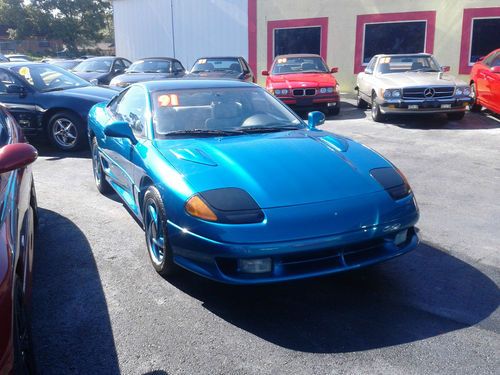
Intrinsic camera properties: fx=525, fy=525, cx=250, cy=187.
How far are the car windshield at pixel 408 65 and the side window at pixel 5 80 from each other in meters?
7.50

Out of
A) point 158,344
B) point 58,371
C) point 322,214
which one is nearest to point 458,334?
point 322,214

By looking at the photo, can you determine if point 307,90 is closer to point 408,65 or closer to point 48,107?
point 408,65

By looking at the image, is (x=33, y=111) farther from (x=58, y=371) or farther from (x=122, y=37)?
(x=122, y=37)

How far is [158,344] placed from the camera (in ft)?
9.74

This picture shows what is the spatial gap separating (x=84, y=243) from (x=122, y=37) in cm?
1919

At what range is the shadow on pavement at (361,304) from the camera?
302cm

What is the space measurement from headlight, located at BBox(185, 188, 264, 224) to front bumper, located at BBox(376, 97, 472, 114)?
7.68m

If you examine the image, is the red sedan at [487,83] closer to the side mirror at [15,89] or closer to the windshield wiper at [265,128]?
the windshield wiper at [265,128]

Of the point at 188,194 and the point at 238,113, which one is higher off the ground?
the point at 238,113

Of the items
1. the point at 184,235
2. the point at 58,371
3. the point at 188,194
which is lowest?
the point at 58,371

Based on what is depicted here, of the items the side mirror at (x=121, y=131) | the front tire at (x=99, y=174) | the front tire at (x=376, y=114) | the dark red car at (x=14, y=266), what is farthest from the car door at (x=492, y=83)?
the dark red car at (x=14, y=266)

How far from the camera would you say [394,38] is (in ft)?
53.9

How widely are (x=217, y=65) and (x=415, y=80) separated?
5.62m

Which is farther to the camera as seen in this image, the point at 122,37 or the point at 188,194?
the point at 122,37
